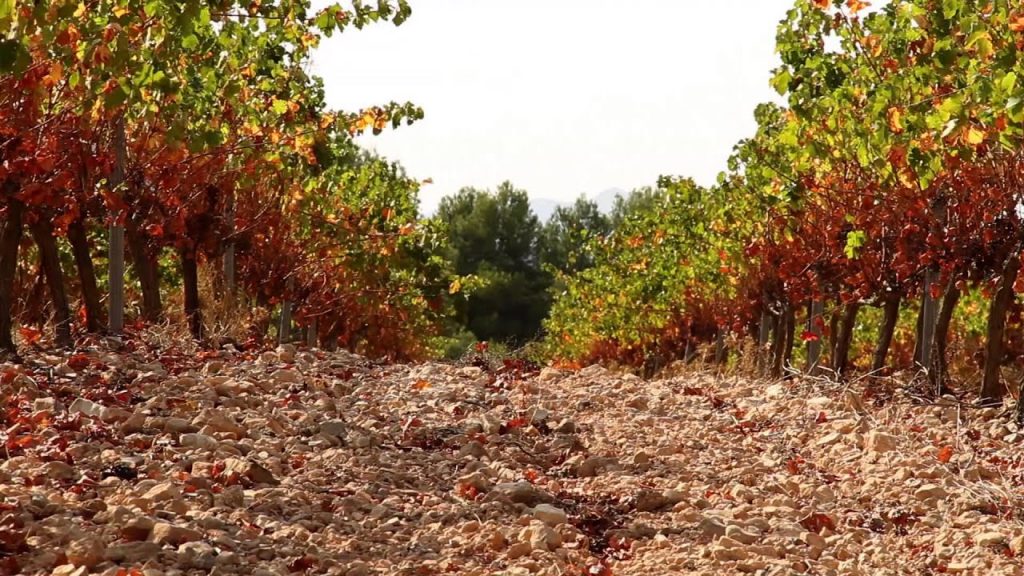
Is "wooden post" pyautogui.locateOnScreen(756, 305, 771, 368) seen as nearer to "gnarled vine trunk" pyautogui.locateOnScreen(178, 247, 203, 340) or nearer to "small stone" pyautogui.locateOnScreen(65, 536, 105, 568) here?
"gnarled vine trunk" pyautogui.locateOnScreen(178, 247, 203, 340)

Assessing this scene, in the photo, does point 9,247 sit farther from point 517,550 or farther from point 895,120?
point 895,120

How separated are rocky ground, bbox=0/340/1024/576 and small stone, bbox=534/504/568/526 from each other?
12mm

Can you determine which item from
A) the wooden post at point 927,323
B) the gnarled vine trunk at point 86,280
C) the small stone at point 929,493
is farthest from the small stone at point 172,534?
the wooden post at point 927,323

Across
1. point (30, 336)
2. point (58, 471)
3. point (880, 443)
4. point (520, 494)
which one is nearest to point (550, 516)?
point (520, 494)

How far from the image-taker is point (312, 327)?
77.8ft

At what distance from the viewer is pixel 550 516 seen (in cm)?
647

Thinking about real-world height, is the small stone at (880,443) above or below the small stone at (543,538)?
above

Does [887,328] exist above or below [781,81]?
below

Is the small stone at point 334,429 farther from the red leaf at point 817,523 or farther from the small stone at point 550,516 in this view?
the red leaf at point 817,523

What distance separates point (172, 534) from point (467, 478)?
208 centimetres

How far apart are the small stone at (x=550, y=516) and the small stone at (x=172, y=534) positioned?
1.88 metres

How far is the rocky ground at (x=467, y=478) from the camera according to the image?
5703 millimetres

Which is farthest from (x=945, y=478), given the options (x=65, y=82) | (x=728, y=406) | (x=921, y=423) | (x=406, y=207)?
(x=406, y=207)

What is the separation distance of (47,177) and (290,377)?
9.50 ft
